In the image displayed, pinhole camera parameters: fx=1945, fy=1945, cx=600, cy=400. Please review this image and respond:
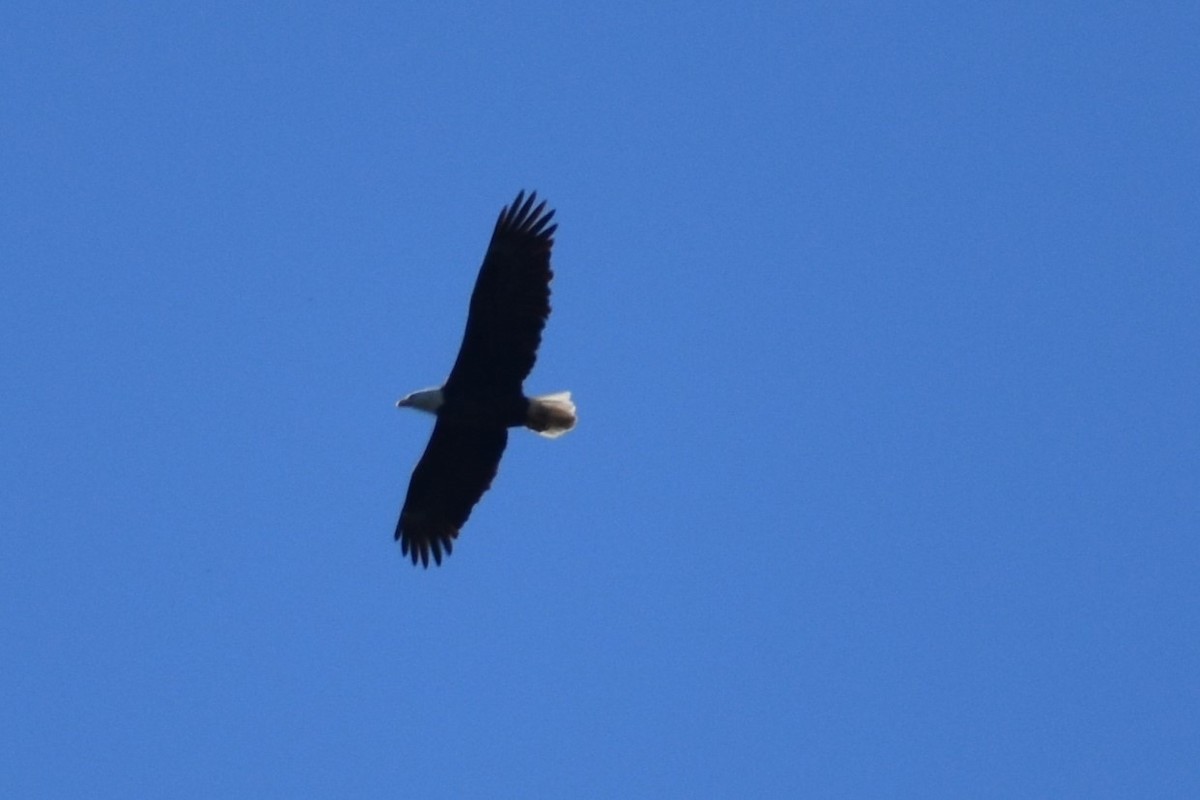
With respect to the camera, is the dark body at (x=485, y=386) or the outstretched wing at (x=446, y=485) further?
the outstretched wing at (x=446, y=485)

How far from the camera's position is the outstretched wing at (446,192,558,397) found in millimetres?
15984

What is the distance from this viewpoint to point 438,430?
55.3ft

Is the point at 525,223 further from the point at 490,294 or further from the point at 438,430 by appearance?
the point at 438,430

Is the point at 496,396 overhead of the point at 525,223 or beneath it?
beneath

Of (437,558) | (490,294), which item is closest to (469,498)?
(437,558)

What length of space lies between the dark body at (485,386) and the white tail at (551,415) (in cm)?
10

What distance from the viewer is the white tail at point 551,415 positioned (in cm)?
1666

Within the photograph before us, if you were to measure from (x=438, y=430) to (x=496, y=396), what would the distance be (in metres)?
0.72

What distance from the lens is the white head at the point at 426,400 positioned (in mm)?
16547

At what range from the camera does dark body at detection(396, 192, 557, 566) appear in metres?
16.0

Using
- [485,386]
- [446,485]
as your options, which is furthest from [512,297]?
[446,485]

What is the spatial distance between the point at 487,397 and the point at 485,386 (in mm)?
96

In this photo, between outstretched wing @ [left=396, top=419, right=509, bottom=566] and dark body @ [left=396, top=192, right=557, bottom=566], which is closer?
dark body @ [left=396, top=192, right=557, bottom=566]

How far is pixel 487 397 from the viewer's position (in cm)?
1645
